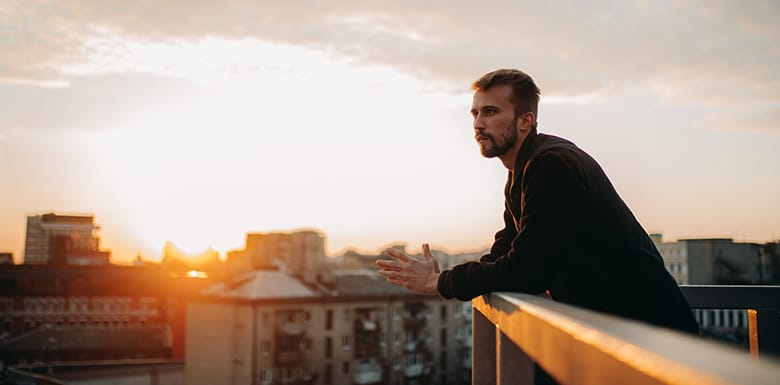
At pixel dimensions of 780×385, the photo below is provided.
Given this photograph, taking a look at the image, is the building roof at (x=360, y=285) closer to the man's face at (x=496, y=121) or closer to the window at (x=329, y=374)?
the window at (x=329, y=374)

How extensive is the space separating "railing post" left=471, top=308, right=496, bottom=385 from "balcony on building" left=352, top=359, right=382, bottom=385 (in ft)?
162

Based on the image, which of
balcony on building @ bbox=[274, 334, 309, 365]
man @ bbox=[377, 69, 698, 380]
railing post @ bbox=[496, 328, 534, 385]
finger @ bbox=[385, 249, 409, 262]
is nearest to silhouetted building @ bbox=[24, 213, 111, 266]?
balcony on building @ bbox=[274, 334, 309, 365]

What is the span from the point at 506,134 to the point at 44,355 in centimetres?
6281

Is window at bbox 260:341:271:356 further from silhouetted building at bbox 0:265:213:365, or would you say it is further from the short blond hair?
the short blond hair

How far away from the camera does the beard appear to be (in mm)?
2031

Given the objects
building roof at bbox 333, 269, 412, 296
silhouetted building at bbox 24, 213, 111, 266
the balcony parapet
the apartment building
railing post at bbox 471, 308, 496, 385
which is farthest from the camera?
silhouetted building at bbox 24, 213, 111, 266

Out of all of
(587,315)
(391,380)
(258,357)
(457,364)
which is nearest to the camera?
(587,315)

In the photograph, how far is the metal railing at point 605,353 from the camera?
1.18 feet

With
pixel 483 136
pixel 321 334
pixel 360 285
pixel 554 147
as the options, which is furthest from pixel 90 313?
pixel 554 147

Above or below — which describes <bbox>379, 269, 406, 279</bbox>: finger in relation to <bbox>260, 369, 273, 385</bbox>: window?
above

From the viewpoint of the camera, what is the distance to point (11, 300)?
61.5 metres

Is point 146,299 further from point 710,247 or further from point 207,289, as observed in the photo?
point 710,247

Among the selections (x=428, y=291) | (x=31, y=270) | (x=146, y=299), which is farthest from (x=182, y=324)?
(x=428, y=291)

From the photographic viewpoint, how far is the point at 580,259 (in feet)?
5.25
